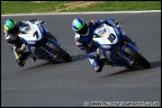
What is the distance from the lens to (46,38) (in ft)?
48.6

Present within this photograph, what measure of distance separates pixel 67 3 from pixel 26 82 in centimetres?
1013

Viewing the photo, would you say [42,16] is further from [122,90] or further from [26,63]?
[122,90]

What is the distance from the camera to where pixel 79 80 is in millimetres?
12992

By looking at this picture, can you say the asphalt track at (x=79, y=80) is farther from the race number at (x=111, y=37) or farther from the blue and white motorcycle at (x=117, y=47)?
the race number at (x=111, y=37)

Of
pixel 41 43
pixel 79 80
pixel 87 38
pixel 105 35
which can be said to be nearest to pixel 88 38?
pixel 87 38

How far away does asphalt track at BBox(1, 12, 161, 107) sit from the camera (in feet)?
36.7

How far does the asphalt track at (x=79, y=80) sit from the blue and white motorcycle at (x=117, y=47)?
0.24m

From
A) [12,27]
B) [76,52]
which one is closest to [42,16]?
[76,52]

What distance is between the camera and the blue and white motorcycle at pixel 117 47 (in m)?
12.4

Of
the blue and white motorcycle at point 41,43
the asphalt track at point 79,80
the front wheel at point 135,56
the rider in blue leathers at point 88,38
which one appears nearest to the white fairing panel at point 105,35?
the rider in blue leathers at point 88,38

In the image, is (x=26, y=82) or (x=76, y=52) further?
(x=76, y=52)

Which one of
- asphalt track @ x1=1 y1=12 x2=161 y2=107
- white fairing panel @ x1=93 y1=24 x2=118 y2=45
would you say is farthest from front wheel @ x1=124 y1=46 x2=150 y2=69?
white fairing panel @ x1=93 y1=24 x2=118 y2=45

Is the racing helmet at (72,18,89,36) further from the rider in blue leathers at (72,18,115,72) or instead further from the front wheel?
the front wheel

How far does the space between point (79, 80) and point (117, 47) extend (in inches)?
43.2
